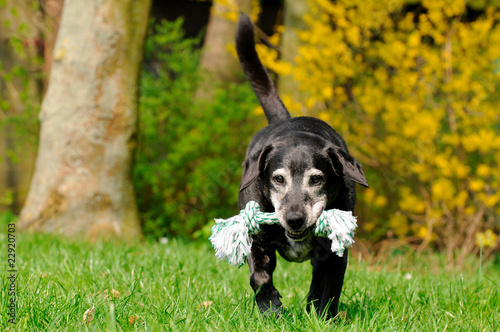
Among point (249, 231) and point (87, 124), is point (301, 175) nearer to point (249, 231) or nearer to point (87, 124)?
point (249, 231)

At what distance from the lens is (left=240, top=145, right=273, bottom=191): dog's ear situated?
2.56 meters

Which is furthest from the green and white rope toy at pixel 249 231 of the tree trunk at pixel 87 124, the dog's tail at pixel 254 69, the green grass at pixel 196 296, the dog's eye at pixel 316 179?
the tree trunk at pixel 87 124

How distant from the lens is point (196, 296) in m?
2.64

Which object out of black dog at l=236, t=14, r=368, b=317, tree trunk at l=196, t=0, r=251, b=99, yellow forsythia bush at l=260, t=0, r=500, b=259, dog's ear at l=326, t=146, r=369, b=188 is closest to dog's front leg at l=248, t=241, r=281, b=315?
black dog at l=236, t=14, r=368, b=317

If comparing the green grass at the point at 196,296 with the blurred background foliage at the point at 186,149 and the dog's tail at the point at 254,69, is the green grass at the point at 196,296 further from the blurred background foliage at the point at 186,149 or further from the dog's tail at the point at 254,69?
the blurred background foliage at the point at 186,149

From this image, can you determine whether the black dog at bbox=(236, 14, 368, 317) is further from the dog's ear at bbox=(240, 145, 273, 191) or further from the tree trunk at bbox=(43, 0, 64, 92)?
the tree trunk at bbox=(43, 0, 64, 92)

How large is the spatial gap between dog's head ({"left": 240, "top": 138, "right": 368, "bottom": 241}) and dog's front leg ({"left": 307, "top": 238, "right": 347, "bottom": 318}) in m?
0.22

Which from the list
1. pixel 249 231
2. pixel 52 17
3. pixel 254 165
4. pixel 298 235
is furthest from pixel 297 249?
pixel 52 17

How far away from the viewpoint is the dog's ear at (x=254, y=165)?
256cm

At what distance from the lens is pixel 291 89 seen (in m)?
6.64

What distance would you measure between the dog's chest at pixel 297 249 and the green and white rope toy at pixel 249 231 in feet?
0.62

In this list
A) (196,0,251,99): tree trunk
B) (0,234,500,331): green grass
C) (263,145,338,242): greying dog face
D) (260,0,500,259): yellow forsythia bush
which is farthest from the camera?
(196,0,251,99): tree trunk

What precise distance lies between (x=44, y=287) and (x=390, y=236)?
15.7 feet

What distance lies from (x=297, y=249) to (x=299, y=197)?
32 cm
